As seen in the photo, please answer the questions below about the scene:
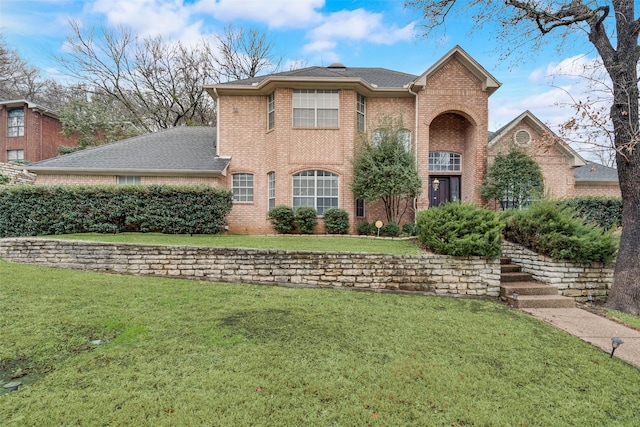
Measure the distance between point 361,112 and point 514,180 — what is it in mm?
7092

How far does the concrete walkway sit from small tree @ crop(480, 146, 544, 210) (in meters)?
7.40

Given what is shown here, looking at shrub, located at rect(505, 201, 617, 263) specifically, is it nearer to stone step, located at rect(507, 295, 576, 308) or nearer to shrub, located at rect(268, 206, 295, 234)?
stone step, located at rect(507, 295, 576, 308)

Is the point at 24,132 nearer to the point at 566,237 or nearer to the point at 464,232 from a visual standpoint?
the point at 464,232

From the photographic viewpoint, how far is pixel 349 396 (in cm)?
268

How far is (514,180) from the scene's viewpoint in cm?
1216

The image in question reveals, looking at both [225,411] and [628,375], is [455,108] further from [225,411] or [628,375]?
[225,411]

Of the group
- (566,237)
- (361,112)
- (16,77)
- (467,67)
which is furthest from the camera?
(16,77)

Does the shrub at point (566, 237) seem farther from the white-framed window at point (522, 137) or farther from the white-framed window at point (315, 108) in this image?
the white-framed window at point (315, 108)

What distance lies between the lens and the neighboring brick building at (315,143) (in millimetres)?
11969

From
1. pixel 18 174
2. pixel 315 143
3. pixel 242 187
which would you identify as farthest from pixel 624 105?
pixel 18 174

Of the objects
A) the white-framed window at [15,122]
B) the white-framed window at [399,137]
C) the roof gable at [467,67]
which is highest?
the white-framed window at [15,122]

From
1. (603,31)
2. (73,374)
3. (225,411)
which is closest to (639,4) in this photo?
(603,31)

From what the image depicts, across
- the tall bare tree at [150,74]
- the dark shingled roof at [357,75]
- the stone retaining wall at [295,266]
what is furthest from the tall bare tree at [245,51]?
the stone retaining wall at [295,266]

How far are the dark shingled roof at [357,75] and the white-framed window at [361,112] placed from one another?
3.39ft
